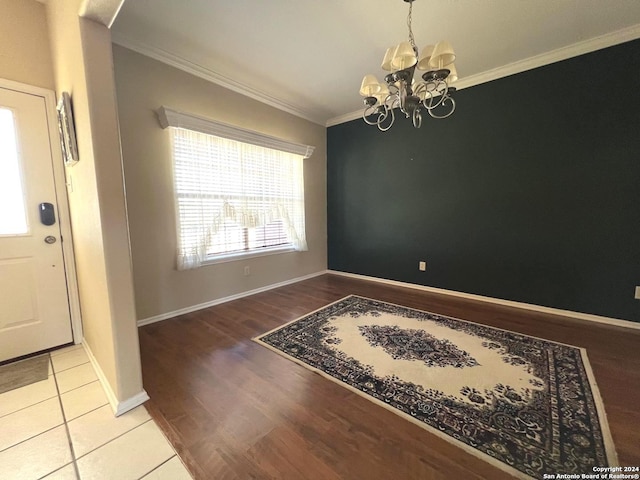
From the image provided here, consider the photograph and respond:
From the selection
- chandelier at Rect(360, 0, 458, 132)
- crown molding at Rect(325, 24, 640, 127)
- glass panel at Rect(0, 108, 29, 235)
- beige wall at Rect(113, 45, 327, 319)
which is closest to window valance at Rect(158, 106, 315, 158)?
beige wall at Rect(113, 45, 327, 319)

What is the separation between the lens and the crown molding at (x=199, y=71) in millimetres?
2359

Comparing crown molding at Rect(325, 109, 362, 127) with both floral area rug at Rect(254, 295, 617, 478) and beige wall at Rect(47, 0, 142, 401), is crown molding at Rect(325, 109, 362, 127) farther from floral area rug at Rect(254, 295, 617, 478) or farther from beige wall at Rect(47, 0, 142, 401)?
beige wall at Rect(47, 0, 142, 401)

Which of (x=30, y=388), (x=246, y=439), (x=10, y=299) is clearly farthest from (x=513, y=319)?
(x=10, y=299)

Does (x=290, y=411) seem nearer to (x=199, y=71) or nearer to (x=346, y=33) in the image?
(x=346, y=33)

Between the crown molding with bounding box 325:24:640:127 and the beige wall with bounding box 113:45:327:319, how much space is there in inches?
109

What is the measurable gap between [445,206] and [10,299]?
448 centimetres

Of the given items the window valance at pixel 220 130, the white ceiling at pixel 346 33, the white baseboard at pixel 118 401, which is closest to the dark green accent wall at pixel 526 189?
the white ceiling at pixel 346 33

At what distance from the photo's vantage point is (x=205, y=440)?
1291 millimetres

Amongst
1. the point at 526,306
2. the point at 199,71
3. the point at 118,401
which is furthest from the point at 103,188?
the point at 526,306

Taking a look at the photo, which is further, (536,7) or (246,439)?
(536,7)

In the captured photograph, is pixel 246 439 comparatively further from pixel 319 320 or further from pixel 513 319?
pixel 513 319

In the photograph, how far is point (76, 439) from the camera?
4.29 feet

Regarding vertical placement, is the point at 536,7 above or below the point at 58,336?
above

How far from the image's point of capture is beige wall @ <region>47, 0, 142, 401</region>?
1.32 m
